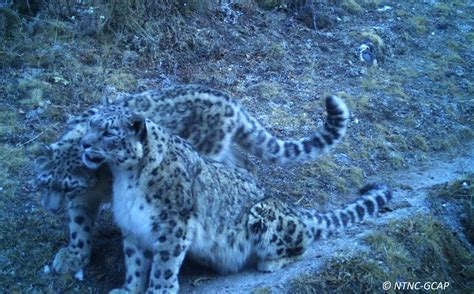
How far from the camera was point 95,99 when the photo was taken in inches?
277

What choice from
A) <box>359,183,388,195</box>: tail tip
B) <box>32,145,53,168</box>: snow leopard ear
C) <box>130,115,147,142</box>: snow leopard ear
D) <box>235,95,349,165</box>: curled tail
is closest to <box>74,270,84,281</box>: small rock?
<box>32,145,53,168</box>: snow leopard ear

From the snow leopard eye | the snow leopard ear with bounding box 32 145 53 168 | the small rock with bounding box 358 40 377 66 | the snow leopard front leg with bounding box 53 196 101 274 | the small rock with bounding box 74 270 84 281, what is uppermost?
the snow leopard eye

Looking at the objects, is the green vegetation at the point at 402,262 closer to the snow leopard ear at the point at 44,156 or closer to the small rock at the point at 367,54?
the snow leopard ear at the point at 44,156

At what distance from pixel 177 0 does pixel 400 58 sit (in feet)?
12.9

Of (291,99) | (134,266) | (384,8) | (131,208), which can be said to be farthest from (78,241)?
(384,8)

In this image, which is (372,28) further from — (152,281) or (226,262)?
(152,281)

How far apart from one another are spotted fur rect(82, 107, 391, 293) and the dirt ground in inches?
10.3

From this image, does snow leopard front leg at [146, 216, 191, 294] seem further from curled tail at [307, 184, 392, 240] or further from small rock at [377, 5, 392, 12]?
small rock at [377, 5, 392, 12]

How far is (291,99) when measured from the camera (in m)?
8.10

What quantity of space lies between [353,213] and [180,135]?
1.93 meters

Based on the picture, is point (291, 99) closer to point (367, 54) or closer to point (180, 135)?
point (367, 54)

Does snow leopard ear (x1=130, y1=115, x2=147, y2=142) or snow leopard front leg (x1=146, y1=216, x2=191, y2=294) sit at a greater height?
snow leopard ear (x1=130, y1=115, x2=147, y2=142)

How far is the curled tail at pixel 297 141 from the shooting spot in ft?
18.0

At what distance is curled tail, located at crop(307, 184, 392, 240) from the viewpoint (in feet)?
18.1
